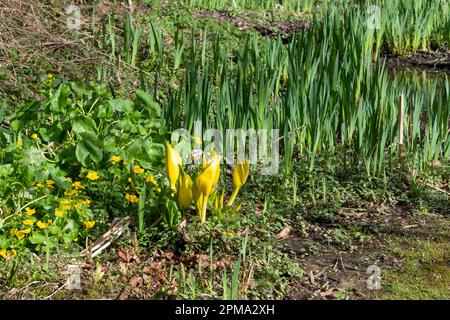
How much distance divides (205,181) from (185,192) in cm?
16

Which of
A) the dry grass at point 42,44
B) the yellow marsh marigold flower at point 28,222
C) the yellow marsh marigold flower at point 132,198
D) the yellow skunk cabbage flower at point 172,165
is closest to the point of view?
the yellow marsh marigold flower at point 28,222

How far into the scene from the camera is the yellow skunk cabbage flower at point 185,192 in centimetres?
351

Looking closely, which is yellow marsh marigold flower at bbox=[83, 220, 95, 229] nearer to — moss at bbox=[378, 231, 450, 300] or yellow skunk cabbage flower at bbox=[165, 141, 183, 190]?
yellow skunk cabbage flower at bbox=[165, 141, 183, 190]

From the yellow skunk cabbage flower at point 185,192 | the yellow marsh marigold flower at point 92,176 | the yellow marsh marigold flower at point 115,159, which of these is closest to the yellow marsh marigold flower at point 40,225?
→ the yellow marsh marigold flower at point 92,176

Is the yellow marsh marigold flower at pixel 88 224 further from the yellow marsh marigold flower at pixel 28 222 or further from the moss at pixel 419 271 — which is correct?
the moss at pixel 419 271

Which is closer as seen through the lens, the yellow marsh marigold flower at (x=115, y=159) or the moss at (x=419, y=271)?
the moss at (x=419, y=271)

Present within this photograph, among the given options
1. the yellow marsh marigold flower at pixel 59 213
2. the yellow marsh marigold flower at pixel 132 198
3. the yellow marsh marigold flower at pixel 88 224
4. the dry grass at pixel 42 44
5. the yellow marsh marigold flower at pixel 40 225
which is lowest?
the yellow marsh marigold flower at pixel 88 224

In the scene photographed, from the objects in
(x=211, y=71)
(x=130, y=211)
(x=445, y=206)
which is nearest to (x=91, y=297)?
(x=130, y=211)

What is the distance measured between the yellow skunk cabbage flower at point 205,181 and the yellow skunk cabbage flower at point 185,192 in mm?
43

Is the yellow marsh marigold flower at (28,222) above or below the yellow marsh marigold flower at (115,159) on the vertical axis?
below

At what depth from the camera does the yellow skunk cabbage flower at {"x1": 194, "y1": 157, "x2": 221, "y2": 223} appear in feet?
11.2

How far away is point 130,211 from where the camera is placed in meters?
3.75

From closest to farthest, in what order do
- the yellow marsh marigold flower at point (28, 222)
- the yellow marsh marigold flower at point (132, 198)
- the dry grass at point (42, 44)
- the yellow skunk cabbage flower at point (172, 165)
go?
the yellow marsh marigold flower at point (28, 222) < the yellow skunk cabbage flower at point (172, 165) < the yellow marsh marigold flower at point (132, 198) < the dry grass at point (42, 44)

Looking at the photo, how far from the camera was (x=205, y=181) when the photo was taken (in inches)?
135
